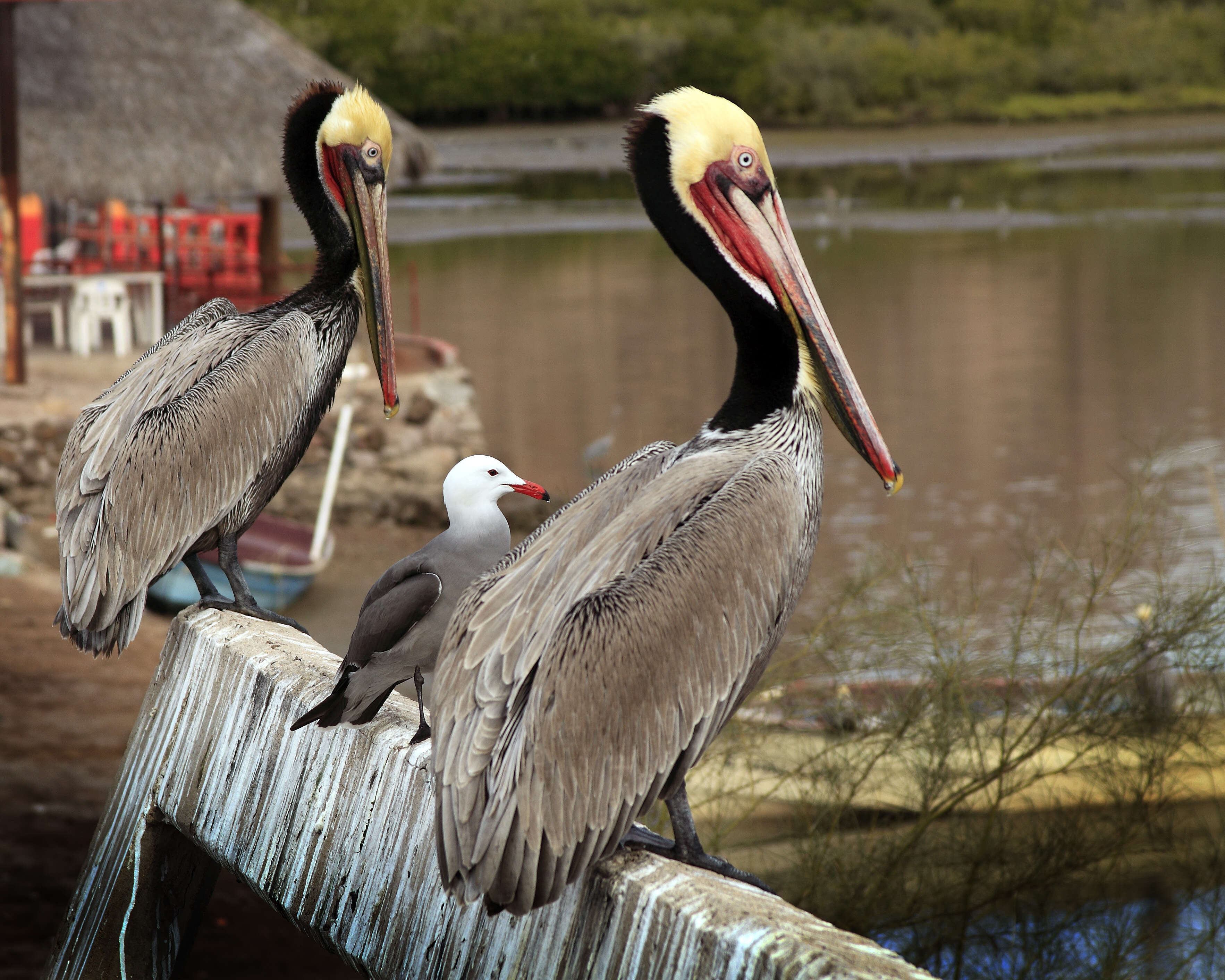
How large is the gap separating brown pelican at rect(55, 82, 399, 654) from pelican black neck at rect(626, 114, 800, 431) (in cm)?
69

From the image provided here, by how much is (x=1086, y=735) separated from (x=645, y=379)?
44.8ft

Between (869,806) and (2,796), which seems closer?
(869,806)

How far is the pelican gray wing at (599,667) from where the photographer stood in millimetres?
1898

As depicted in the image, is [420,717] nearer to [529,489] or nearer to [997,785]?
[529,489]

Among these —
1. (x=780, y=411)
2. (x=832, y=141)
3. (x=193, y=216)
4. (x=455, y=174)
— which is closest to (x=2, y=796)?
(x=780, y=411)

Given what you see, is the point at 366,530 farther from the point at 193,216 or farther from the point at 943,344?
the point at 943,344

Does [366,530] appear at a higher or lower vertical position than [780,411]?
lower

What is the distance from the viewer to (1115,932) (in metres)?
4.57

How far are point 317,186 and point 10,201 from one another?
8490mm

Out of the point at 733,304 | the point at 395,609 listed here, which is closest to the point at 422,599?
the point at 395,609

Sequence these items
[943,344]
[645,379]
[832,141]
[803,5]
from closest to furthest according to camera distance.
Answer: [645,379], [943,344], [832,141], [803,5]

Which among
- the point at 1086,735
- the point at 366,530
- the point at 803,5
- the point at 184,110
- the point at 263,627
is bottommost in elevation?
the point at 366,530

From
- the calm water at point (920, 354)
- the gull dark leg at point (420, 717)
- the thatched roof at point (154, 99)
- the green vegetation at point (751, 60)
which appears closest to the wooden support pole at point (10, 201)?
the thatched roof at point (154, 99)

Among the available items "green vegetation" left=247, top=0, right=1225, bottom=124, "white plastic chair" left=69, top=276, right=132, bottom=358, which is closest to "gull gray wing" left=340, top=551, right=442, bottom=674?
"white plastic chair" left=69, top=276, right=132, bottom=358
